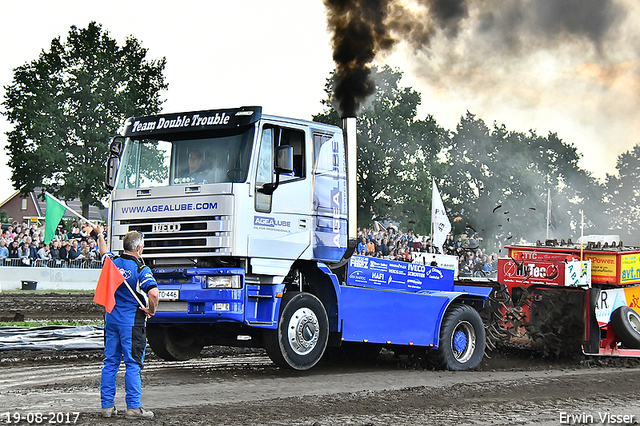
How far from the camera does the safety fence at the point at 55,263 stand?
25.5 meters

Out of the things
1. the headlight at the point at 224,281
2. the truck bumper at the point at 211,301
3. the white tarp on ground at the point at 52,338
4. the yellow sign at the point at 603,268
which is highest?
the yellow sign at the point at 603,268

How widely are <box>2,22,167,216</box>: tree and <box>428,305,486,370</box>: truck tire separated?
3985 centimetres

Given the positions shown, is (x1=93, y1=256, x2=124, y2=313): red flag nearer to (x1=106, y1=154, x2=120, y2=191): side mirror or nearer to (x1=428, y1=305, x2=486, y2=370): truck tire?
(x1=106, y1=154, x2=120, y2=191): side mirror

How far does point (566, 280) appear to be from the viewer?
13.1 meters

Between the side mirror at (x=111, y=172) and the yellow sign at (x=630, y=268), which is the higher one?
the side mirror at (x=111, y=172)

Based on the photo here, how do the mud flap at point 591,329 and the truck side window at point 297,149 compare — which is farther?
the mud flap at point 591,329

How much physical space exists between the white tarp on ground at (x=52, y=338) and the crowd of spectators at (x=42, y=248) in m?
11.6

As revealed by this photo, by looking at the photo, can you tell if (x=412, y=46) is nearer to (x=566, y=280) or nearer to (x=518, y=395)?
(x=566, y=280)

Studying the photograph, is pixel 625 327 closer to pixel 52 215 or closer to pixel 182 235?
pixel 182 235

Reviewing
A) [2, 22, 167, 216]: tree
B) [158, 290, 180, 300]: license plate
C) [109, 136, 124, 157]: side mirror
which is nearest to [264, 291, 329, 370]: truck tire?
[158, 290, 180, 300]: license plate

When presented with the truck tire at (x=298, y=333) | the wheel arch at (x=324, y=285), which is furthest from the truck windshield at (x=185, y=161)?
the truck tire at (x=298, y=333)

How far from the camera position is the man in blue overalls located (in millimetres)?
7309

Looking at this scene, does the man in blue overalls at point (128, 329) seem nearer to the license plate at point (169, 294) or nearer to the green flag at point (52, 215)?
the license plate at point (169, 294)

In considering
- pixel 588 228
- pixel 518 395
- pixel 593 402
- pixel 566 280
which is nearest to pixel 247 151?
pixel 518 395
